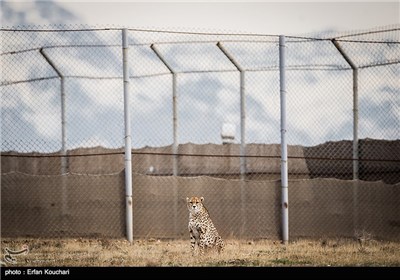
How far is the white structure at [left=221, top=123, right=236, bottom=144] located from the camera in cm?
967

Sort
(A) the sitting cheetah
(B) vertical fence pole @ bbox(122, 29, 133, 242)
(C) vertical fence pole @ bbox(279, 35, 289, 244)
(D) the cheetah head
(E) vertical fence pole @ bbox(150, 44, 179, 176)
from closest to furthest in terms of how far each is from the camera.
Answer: (A) the sitting cheetah < (D) the cheetah head < (B) vertical fence pole @ bbox(122, 29, 133, 242) < (C) vertical fence pole @ bbox(279, 35, 289, 244) < (E) vertical fence pole @ bbox(150, 44, 179, 176)

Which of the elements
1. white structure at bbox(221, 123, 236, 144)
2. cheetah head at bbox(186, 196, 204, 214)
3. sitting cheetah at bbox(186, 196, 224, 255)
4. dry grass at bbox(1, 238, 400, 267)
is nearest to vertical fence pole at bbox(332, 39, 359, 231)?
dry grass at bbox(1, 238, 400, 267)

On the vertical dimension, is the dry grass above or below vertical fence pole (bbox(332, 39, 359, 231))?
below

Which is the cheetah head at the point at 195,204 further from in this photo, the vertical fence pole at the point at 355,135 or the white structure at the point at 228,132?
the vertical fence pole at the point at 355,135

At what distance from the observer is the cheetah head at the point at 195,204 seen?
28.6 ft

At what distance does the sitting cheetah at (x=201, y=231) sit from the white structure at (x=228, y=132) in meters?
1.43

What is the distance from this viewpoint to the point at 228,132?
32.2ft

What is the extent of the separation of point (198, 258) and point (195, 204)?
4.97 feet

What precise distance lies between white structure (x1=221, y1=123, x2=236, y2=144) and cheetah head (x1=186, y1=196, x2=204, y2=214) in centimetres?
138

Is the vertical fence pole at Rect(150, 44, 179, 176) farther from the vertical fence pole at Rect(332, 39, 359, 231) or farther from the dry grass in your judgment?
the vertical fence pole at Rect(332, 39, 359, 231)

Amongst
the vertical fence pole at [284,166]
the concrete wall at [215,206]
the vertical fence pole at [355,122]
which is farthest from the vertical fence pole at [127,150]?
the vertical fence pole at [355,122]

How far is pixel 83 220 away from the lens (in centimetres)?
951

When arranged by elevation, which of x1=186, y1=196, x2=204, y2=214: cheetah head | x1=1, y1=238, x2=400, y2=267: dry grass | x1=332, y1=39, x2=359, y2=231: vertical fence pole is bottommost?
x1=1, y1=238, x2=400, y2=267: dry grass
